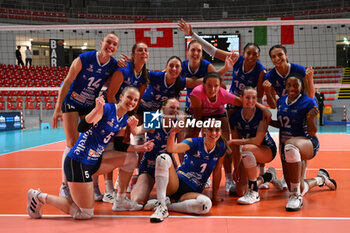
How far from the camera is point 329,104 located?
17.8 m

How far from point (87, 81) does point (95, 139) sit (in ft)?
3.03

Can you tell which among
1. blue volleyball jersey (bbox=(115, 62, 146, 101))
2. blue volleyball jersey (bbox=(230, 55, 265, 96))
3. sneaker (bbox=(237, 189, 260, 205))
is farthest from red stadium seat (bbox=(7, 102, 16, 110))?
sneaker (bbox=(237, 189, 260, 205))

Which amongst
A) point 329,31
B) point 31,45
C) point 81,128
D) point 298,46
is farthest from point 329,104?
point 31,45

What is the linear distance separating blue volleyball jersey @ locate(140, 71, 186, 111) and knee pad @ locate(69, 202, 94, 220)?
Result: 1616 millimetres

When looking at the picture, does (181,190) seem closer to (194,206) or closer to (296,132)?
(194,206)

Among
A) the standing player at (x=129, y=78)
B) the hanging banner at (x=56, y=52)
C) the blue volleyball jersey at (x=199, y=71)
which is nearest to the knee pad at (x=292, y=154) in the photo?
the blue volleyball jersey at (x=199, y=71)

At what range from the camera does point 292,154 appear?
3.47 meters

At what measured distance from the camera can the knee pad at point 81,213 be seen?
3076 mm

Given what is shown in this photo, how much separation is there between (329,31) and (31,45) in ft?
69.7

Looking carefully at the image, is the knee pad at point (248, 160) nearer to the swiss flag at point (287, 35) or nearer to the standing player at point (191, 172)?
the standing player at point (191, 172)

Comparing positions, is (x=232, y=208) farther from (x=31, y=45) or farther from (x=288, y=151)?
(x=31, y=45)

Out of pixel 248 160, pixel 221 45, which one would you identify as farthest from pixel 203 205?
pixel 221 45

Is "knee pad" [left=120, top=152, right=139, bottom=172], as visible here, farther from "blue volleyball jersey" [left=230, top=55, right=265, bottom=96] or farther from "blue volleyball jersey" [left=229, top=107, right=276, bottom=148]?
"blue volleyball jersey" [left=230, top=55, right=265, bottom=96]

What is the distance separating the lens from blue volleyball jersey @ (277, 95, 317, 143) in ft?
12.0
